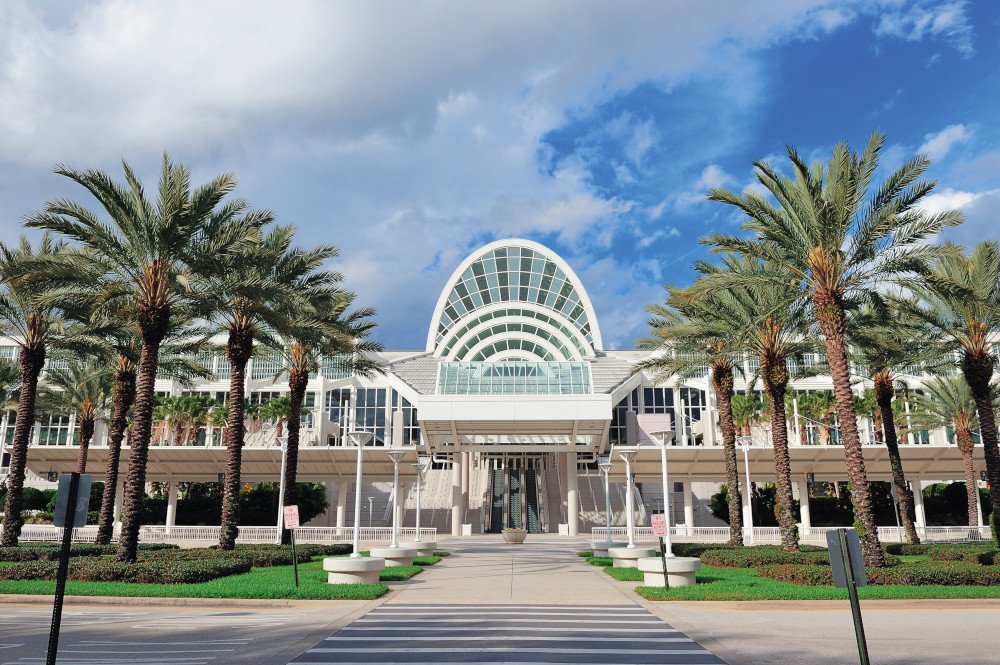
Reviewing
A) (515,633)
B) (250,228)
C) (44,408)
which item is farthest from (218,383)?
(515,633)

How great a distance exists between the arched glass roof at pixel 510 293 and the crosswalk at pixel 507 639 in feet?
152

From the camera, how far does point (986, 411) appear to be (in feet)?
Answer: 67.7

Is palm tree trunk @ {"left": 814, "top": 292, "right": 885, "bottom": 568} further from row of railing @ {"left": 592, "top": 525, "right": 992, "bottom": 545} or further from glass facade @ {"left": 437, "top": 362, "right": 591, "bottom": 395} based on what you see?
glass facade @ {"left": 437, "top": 362, "right": 591, "bottom": 395}

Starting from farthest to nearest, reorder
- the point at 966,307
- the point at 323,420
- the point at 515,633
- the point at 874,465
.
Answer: the point at 323,420, the point at 874,465, the point at 966,307, the point at 515,633

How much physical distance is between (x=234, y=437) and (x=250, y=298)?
5406 mm

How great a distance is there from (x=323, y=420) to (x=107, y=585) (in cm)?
3209

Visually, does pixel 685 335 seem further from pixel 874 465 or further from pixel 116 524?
pixel 116 524

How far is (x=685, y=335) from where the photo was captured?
25.5 metres

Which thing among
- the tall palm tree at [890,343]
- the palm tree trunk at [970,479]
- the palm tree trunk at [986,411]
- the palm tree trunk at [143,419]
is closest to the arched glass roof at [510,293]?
the palm tree trunk at [970,479]

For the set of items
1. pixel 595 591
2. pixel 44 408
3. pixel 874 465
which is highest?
pixel 44 408

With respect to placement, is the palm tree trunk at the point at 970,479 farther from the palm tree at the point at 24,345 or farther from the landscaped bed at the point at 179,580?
the palm tree at the point at 24,345

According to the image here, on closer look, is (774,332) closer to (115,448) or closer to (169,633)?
(169,633)

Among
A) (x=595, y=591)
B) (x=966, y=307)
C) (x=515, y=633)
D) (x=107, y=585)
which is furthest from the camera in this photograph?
(x=966, y=307)

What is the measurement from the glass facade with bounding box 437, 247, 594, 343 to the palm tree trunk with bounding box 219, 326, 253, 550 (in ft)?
120
